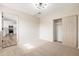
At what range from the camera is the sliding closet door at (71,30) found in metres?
3.04

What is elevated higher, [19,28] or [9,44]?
[19,28]

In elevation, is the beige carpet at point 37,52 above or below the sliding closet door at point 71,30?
below

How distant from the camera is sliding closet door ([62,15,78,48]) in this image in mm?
3038

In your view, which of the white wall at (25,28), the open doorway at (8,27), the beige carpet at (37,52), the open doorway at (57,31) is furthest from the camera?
the open doorway at (57,31)

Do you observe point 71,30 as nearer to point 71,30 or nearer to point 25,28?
point 71,30

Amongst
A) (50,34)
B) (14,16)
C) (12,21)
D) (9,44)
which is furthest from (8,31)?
(50,34)

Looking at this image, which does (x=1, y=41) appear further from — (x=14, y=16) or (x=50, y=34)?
(x=50, y=34)

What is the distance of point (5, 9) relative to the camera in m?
2.36

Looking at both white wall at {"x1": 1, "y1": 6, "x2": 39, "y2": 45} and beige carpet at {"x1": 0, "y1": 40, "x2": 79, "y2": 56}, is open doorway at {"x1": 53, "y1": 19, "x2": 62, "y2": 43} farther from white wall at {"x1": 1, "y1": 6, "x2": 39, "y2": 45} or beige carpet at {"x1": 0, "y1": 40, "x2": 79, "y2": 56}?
white wall at {"x1": 1, "y1": 6, "x2": 39, "y2": 45}

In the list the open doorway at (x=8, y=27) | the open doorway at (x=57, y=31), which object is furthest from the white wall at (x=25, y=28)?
the open doorway at (x=57, y=31)

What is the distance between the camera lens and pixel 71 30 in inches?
127

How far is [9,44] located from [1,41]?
493 mm

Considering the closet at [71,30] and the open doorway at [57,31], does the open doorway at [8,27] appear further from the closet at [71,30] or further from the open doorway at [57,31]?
the open doorway at [57,31]

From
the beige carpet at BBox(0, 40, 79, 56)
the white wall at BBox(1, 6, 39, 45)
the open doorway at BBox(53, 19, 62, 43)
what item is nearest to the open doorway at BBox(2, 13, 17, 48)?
the white wall at BBox(1, 6, 39, 45)
